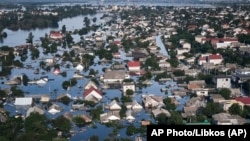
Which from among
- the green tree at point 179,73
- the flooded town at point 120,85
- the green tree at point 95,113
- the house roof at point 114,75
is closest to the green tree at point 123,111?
the flooded town at point 120,85

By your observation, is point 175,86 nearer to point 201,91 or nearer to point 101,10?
point 201,91

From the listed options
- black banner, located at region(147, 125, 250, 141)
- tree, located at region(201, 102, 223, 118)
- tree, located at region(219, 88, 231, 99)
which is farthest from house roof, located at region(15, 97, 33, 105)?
black banner, located at region(147, 125, 250, 141)

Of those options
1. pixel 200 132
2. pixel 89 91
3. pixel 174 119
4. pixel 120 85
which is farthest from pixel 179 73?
pixel 200 132

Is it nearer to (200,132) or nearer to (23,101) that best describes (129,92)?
(23,101)

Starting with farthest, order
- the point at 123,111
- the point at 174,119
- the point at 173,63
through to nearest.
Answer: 1. the point at 173,63
2. the point at 123,111
3. the point at 174,119

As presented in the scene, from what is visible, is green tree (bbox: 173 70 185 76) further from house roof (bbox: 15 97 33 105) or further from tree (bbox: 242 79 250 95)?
house roof (bbox: 15 97 33 105)
